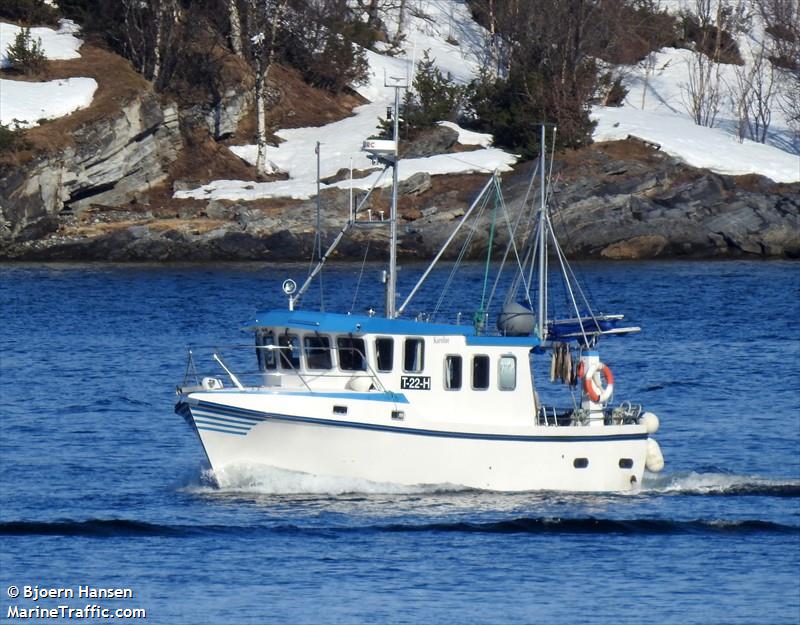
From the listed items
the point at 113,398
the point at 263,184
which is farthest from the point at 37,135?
the point at 113,398

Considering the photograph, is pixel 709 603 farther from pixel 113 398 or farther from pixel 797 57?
pixel 797 57

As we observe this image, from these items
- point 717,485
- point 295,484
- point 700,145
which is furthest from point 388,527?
point 700,145

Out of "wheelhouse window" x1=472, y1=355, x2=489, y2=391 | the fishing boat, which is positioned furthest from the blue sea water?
"wheelhouse window" x1=472, y1=355, x2=489, y2=391

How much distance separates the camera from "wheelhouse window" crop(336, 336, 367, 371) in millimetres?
28391

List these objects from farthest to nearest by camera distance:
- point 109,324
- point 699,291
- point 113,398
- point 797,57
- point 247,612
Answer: point 797,57
point 699,291
point 109,324
point 113,398
point 247,612

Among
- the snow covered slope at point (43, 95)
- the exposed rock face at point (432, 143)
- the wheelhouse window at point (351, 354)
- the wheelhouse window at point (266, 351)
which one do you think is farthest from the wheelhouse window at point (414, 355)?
the exposed rock face at point (432, 143)

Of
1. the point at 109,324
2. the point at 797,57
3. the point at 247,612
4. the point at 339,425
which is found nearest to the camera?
the point at 247,612

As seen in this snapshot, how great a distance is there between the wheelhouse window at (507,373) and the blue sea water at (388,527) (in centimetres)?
194

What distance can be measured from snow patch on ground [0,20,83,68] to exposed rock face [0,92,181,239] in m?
6.21

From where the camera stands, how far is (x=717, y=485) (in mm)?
29609

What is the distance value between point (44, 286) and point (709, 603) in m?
42.4

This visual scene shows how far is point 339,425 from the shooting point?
27516mm

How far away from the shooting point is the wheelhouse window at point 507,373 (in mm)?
28656

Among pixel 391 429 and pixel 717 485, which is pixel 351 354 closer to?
pixel 391 429
